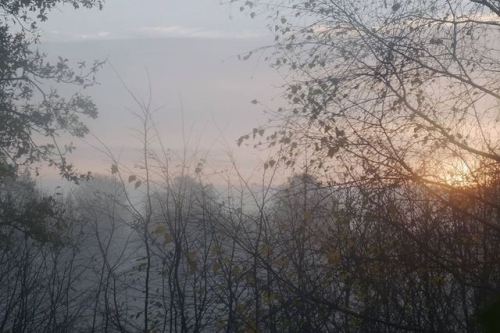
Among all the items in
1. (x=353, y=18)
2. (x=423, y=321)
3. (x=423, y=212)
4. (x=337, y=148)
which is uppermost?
(x=353, y=18)

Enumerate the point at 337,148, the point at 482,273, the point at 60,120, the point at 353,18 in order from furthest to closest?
1. the point at 60,120
2. the point at 353,18
3. the point at 337,148
4. the point at 482,273

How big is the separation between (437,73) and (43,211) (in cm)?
779

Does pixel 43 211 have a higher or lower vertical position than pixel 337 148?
higher

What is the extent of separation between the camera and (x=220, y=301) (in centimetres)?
599

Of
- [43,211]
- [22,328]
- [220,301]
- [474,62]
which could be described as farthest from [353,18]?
[43,211]

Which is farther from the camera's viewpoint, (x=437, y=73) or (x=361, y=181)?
(x=437, y=73)

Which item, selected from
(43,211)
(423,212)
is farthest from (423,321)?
(43,211)

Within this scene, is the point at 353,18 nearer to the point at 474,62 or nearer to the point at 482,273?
the point at 474,62

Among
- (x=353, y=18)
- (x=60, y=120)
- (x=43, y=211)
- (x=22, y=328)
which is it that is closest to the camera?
(x=353, y=18)

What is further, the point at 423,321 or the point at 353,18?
the point at 353,18

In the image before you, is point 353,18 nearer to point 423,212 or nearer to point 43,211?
point 423,212

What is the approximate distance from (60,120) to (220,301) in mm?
7413

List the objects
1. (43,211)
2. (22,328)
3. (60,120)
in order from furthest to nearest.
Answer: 1. (60,120)
2. (43,211)
3. (22,328)

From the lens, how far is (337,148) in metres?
5.30
